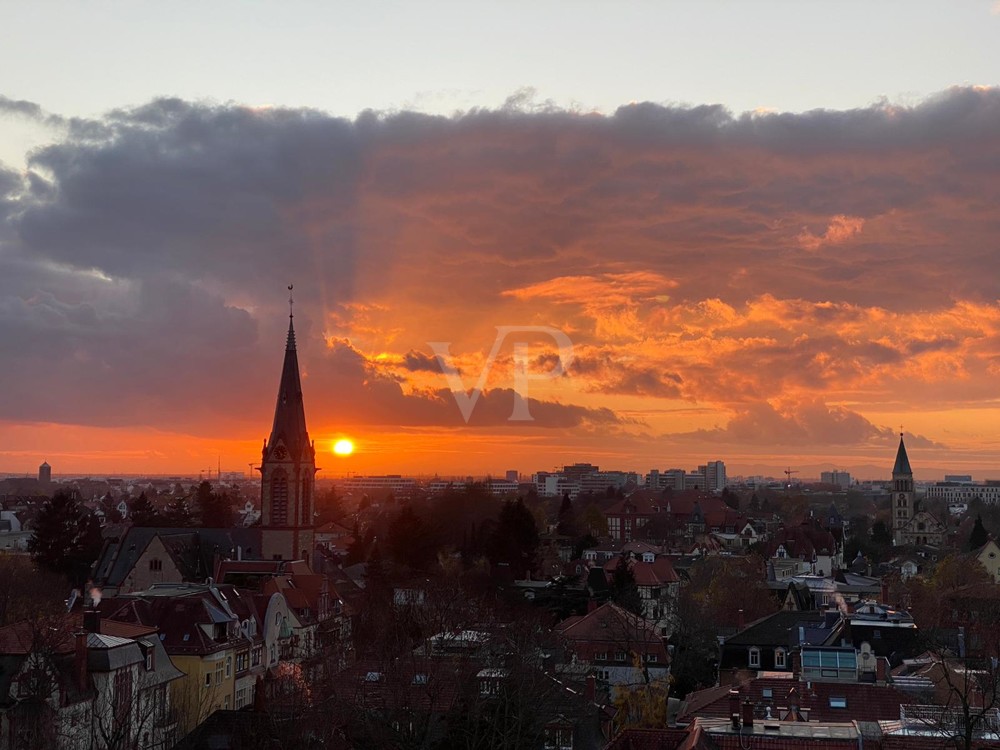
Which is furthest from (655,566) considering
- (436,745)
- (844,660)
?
(436,745)

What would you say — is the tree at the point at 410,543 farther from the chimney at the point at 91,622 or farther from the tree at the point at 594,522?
the tree at the point at 594,522

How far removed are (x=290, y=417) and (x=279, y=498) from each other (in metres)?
6.66

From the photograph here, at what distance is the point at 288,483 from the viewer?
101 m

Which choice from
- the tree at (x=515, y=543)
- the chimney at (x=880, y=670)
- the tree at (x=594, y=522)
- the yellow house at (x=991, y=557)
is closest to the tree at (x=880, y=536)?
the tree at (x=594, y=522)

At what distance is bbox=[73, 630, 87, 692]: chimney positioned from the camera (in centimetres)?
4740

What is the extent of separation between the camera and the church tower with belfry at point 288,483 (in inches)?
3917

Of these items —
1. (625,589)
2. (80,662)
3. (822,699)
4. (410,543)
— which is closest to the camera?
(822,699)

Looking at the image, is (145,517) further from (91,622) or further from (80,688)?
(80,688)

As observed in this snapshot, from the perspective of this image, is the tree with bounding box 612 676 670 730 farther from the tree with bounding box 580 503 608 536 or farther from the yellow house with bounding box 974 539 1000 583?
the tree with bounding box 580 503 608 536

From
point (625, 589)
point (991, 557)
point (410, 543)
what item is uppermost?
point (410, 543)

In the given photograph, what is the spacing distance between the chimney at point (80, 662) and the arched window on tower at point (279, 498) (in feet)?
170

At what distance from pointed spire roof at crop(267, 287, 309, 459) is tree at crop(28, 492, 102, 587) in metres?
24.5

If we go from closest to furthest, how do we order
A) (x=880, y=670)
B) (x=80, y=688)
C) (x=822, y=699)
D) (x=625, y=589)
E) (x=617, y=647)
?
(x=822, y=699) → (x=80, y=688) → (x=880, y=670) → (x=617, y=647) → (x=625, y=589)

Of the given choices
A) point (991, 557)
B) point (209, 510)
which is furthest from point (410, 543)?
point (991, 557)
